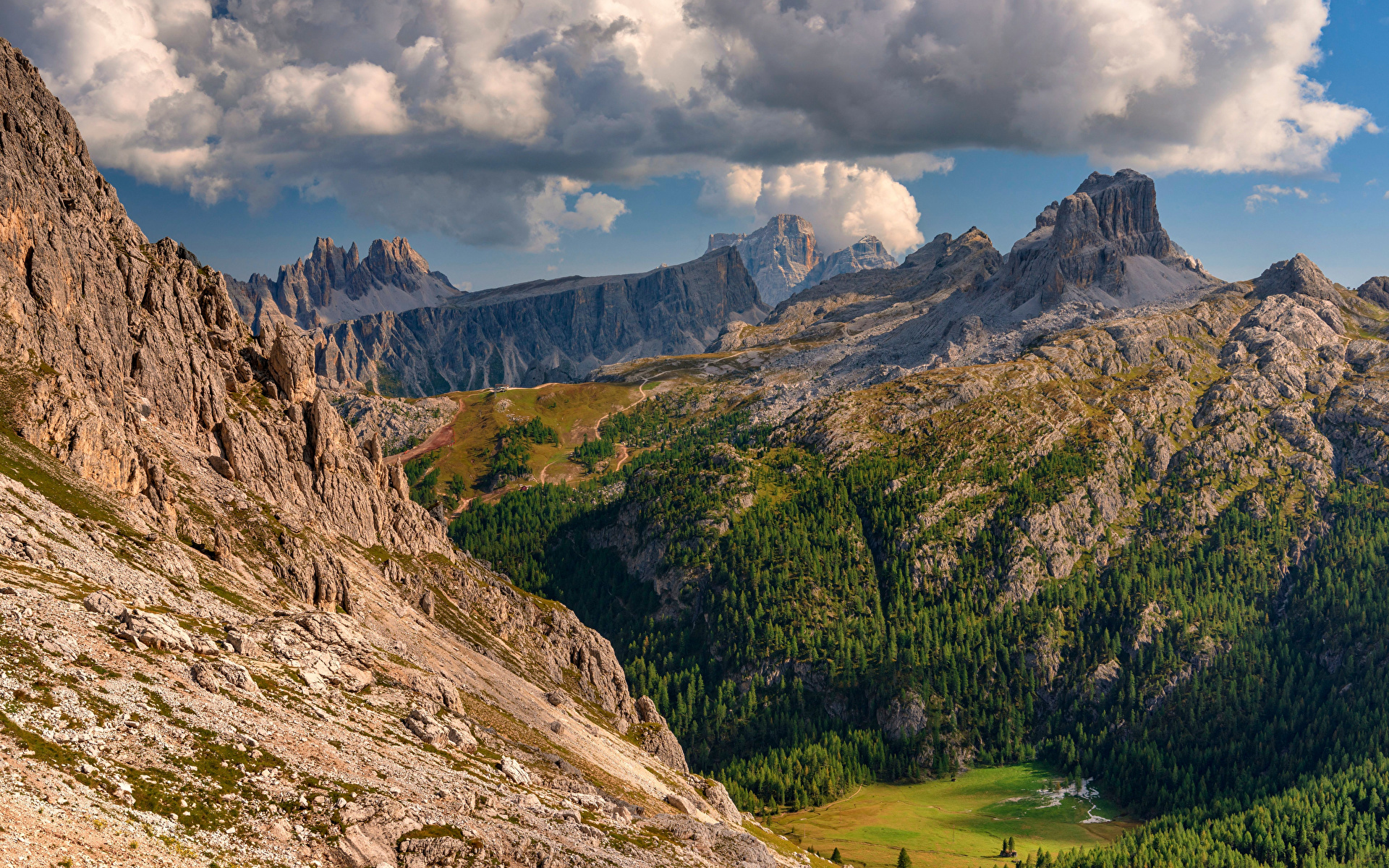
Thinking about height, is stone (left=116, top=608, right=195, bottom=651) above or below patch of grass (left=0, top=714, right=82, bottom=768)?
above

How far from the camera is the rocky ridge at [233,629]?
184 feet

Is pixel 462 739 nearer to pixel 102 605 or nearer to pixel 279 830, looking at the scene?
pixel 102 605

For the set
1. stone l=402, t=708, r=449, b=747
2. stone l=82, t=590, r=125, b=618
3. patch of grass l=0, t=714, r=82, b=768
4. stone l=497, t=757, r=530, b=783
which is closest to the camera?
patch of grass l=0, t=714, r=82, b=768

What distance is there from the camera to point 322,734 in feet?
238

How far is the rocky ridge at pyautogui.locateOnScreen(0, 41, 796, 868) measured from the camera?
2210 inches

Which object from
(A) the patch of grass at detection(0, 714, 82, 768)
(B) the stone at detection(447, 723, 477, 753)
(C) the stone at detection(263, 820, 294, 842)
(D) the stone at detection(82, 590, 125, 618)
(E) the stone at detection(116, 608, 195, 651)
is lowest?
(B) the stone at detection(447, 723, 477, 753)

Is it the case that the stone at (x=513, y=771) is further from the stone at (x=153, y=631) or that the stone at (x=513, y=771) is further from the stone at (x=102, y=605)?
the stone at (x=102, y=605)

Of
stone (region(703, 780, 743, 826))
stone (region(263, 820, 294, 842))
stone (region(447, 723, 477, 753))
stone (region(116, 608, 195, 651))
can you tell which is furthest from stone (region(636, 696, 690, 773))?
stone (region(263, 820, 294, 842))

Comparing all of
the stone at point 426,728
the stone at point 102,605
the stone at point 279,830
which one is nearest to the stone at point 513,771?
the stone at point 426,728

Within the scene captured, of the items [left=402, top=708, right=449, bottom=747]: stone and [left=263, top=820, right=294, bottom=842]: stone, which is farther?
[left=402, top=708, right=449, bottom=747]: stone

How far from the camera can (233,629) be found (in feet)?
274

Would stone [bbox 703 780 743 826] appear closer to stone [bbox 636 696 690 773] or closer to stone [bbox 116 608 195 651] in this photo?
stone [bbox 636 696 690 773]

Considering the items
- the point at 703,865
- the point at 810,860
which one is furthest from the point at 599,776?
the point at 810,860

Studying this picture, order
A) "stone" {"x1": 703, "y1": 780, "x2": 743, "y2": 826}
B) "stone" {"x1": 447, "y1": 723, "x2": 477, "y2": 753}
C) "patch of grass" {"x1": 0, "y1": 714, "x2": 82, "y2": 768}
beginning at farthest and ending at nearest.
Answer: "stone" {"x1": 703, "y1": 780, "x2": 743, "y2": 826} < "stone" {"x1": 447, "y1": 723, "x2": 477, "y2": 753} < "patch of grass" {"x1": 0, "y1": 714, "x2": 82, "y2": 768}
